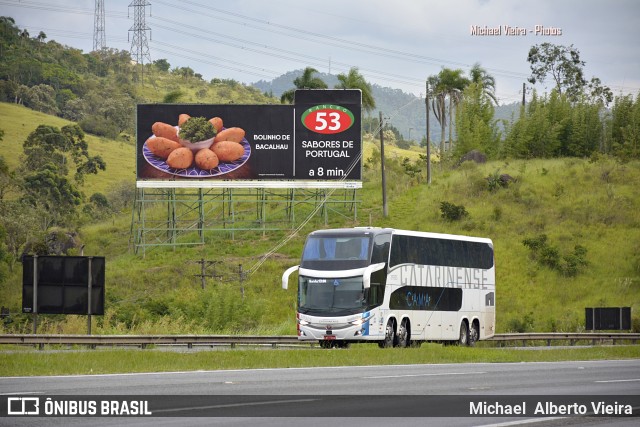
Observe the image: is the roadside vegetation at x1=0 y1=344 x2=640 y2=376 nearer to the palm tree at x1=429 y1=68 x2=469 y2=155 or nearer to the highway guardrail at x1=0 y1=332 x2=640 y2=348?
the highway guardrail at x1=0 y1=332 x2=640 y2=348

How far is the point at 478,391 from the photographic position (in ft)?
56.7

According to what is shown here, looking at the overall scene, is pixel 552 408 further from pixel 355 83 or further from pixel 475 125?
pixel 475 125

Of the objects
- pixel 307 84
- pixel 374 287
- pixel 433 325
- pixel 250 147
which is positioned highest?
pixel 307 84

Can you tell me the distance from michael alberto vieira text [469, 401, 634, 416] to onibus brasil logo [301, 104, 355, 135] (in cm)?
5066

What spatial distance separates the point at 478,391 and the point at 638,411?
3334 millimetres

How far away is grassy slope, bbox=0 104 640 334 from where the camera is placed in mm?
50000

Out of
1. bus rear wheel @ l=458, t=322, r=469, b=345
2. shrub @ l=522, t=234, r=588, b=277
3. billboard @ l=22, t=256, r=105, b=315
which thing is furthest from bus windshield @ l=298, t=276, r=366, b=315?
shrub @ l=522, t=234, r=588, b=277

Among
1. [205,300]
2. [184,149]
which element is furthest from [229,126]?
[205,300]

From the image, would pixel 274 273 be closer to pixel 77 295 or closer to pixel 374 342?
pixel 374 342

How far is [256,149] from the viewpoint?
214 feet

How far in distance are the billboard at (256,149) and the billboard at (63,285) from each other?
31.6 m

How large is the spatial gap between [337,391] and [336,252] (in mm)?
18646

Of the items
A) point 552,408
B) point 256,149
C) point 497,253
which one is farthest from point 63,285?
point 497,253

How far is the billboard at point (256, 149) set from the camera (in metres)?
A: 65.0
